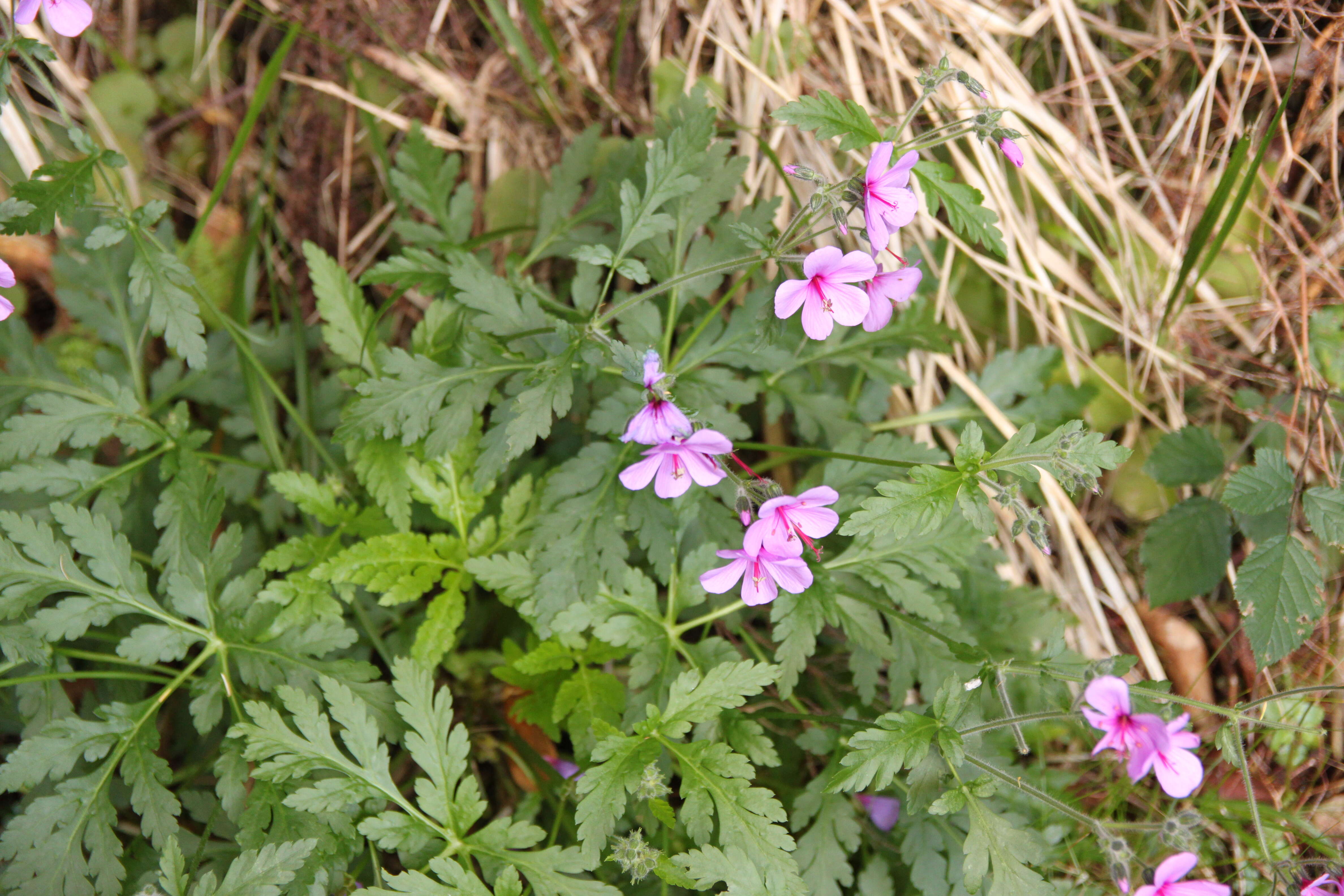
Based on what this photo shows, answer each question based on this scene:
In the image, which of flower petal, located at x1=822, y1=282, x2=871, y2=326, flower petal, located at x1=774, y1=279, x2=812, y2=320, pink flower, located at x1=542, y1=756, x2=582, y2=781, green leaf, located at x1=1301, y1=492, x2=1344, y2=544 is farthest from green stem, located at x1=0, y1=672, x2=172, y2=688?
flower petal, located at x1=822, y1=282, x2=871, y2=326

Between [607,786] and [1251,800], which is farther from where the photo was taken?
[607,786]

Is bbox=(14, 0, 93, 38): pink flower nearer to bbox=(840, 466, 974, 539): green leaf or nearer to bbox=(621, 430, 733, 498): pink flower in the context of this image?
bbox=(621, 430, 733, 498): pink flower

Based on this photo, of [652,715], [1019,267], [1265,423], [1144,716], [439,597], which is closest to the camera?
[1144,716]

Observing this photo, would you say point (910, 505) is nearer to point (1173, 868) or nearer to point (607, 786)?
point (1173, 868)

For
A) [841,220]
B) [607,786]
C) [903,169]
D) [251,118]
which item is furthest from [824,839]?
[251,118]

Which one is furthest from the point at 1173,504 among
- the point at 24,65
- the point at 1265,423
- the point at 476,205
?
the point at 24,65

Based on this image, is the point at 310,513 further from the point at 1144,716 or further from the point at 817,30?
the point at 817,30

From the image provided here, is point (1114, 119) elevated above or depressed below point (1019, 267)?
above
